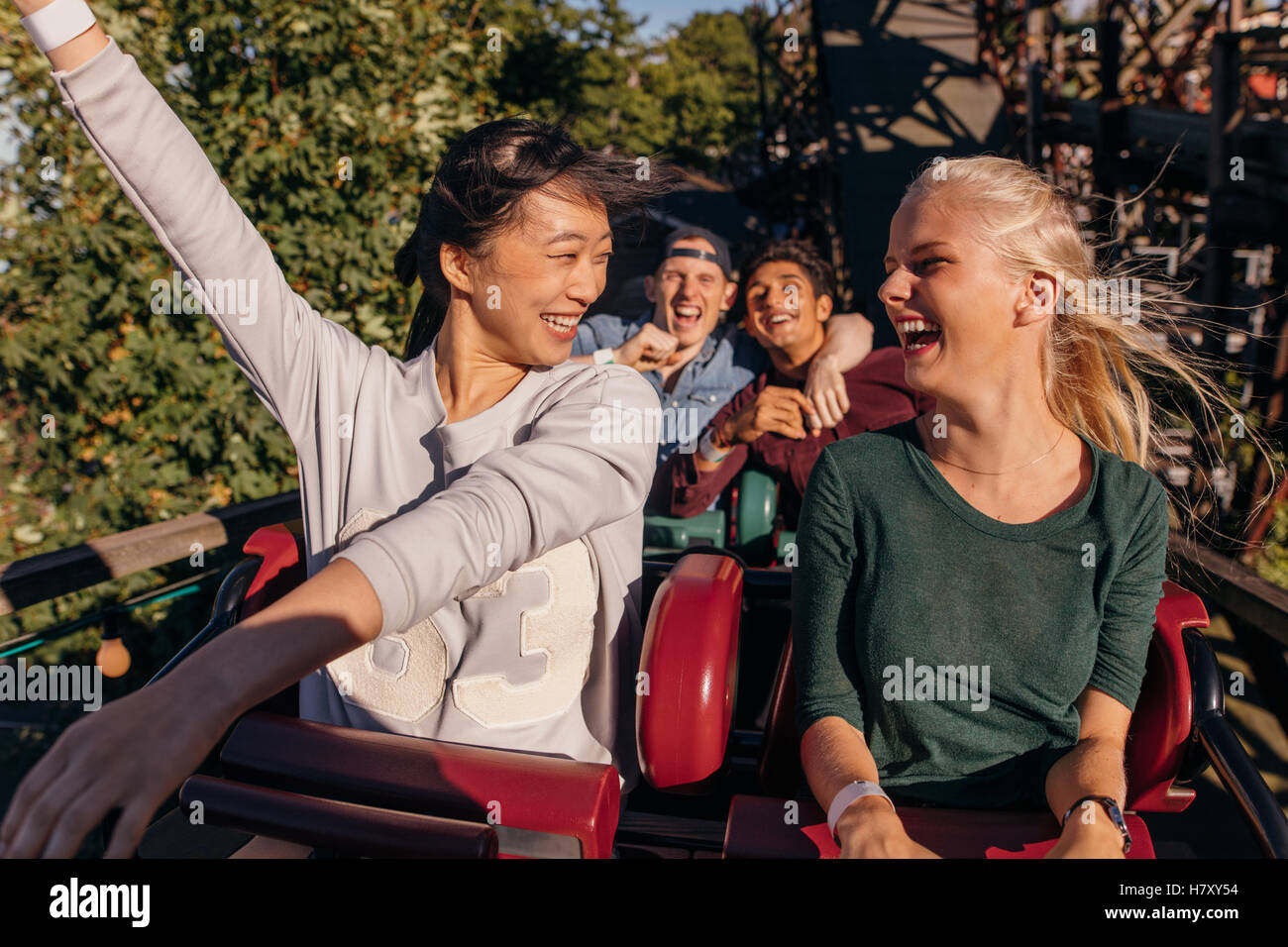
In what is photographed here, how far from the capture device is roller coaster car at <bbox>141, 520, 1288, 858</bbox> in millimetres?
1014

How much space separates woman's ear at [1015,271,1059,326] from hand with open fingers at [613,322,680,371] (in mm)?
1705

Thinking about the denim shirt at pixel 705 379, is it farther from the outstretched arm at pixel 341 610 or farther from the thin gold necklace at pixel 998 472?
the outstretched arm at pixel 341 610

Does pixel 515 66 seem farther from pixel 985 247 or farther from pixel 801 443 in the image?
pixel 985 247

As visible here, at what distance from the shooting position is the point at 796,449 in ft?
8.60

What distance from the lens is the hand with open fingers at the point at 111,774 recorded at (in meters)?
0.62

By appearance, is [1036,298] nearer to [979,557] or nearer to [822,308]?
[979,557]

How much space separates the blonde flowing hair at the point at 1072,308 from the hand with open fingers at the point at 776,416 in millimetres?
1055

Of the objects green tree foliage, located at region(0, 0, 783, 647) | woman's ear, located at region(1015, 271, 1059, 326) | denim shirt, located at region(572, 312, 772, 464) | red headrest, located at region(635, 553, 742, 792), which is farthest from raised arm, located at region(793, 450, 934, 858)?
green tree foliage, located at region(0, 0, 783, 647)

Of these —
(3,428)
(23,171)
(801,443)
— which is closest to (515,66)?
(23,171)

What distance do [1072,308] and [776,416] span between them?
1172 millimetres

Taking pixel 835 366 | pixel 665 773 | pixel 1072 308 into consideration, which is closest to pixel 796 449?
pixel 835 366

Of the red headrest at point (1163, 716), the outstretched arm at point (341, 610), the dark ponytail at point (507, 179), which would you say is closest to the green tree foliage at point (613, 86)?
the dark ponytail at point (507, 179)

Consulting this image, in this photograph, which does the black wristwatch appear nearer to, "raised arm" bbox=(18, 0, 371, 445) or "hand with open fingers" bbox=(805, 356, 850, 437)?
"raised arm" bbox=(18, 0, 371, 445)
